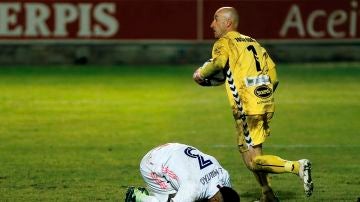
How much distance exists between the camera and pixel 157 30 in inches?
974

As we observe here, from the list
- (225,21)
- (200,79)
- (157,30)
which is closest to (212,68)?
(200,79)

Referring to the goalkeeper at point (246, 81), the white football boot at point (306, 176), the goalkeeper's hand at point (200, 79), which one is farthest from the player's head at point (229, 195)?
the goalkeeper's hand at point (200, 79)

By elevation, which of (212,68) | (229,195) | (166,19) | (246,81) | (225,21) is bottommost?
(166,19)

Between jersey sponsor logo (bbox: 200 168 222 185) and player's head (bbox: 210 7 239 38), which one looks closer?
jersey sponsor logo (bbox: 200 168 222 185)

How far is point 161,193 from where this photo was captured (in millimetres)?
8367

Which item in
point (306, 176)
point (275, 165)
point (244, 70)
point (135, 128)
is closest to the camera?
point (306, 176)

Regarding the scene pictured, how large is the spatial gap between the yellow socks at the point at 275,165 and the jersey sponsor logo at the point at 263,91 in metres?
0.58

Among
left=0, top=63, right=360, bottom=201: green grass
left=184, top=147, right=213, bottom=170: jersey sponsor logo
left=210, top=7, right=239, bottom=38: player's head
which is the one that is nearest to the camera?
left=184, top=147, right=213, bottom=170: jersey sponsor logo

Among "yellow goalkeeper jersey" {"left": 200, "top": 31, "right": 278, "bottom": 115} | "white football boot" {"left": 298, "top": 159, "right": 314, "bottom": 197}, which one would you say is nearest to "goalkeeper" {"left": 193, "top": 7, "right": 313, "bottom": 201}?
"yellow goalkeeper jersey" {"left": 200, "top": 31, "right": 278, "bottom": 115}

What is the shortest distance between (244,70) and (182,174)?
143cm

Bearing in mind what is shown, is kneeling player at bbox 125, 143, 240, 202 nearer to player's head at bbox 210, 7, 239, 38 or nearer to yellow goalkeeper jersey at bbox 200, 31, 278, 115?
yellow goalkeeper jersey at bbox 200, 31, 278, 115

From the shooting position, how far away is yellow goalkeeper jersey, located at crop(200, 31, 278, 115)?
9094 mm

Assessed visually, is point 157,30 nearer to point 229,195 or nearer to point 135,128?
point 135,128

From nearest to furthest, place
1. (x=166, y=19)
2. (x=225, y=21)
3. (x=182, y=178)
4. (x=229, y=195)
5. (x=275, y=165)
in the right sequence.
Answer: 1. (x=229, y=195)
2. (x=182, y=178)
3. (x=275, y=165)
4. (x=225, y=21)
5. (x=166, y=19)
